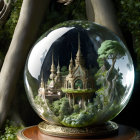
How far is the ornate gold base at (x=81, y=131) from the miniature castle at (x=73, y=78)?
0.93 feet

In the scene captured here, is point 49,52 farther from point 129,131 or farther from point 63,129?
point 129,131

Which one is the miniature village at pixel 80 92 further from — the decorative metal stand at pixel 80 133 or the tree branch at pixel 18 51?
the tree branch at pixel 18 51

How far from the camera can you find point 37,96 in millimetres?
2166

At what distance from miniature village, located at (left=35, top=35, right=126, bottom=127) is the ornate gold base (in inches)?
1.8

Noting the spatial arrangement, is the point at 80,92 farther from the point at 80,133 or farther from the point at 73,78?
the point at 80,133

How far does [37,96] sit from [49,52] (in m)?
0.34

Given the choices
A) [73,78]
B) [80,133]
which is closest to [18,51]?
[73,78]

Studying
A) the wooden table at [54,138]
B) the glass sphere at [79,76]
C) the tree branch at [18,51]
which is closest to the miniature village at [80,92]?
the glass sphere at [79,76]

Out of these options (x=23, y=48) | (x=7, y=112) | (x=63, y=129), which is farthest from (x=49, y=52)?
(x=7, y=112)

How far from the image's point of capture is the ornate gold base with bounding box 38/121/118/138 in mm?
2067

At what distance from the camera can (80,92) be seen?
6.61ft

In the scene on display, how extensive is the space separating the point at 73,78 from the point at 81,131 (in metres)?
0.38

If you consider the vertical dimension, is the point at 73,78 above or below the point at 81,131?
above

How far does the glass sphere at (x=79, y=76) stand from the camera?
201cm
